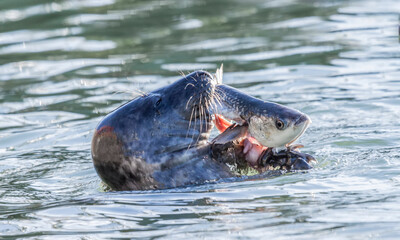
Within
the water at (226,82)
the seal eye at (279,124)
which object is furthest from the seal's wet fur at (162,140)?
the seal eye at (279,124)

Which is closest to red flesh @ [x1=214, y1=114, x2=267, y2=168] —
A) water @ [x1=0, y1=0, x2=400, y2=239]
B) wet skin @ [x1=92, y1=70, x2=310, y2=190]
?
wet skin @ [x1=92, y1=70, x2=310, y2=190]

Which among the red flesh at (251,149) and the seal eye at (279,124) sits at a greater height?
the seal eye at (279,124)

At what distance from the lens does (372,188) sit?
18.5 feet

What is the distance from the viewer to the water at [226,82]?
515 centimetres

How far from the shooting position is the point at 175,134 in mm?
5867

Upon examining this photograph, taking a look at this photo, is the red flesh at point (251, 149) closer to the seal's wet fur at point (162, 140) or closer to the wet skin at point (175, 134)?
the wet skin at point (175, 134)

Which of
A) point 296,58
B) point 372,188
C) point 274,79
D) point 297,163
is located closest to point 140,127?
point 297,163

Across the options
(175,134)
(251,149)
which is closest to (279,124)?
(251,149)

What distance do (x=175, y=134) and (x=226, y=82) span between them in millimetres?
4623

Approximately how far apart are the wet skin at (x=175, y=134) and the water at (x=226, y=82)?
0.15 metres

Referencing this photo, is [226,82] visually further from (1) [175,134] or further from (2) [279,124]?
(2) [279,124]

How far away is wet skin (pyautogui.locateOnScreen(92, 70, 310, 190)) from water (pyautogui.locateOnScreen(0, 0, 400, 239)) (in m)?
0.15

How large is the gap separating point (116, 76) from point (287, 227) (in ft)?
21.9

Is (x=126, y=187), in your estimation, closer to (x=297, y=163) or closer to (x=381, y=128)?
(x=297, y=163)
